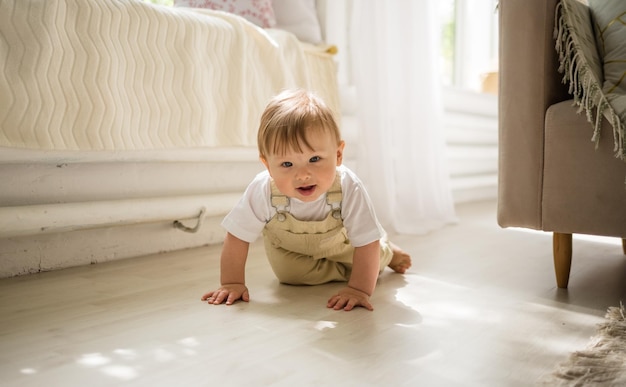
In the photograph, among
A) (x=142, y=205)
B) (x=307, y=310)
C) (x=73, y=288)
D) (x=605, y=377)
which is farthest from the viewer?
(x=142, y=205)

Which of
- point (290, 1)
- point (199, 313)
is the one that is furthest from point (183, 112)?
point (290, 1)

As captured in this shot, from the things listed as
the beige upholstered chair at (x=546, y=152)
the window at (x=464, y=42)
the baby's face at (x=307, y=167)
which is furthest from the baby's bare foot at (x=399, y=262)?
the window at (x=464, y=42)

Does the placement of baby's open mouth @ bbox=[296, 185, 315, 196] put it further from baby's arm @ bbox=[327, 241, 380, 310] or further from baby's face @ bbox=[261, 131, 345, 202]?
baby's arm @ bbox=[327, 241, 380, 310]

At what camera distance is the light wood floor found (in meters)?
0.79

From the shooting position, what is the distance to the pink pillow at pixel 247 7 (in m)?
1.99

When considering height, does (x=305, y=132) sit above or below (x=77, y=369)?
above

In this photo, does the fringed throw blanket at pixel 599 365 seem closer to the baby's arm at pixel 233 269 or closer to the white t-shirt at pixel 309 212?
the white t-shirt at pixel 309 212

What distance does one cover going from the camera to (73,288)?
1253 millimetres

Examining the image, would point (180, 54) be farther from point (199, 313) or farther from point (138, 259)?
point (199, 313)

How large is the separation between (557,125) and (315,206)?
0.52m

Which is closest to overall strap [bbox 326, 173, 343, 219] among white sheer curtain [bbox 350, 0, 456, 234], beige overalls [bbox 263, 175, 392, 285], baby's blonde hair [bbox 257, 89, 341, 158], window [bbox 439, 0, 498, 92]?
beige overalls [bbox 263, 175, 392, 285]

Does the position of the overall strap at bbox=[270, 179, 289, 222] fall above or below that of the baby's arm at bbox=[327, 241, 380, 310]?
above

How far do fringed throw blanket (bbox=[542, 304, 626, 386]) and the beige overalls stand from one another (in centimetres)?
52

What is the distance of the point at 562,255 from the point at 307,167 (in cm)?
59
